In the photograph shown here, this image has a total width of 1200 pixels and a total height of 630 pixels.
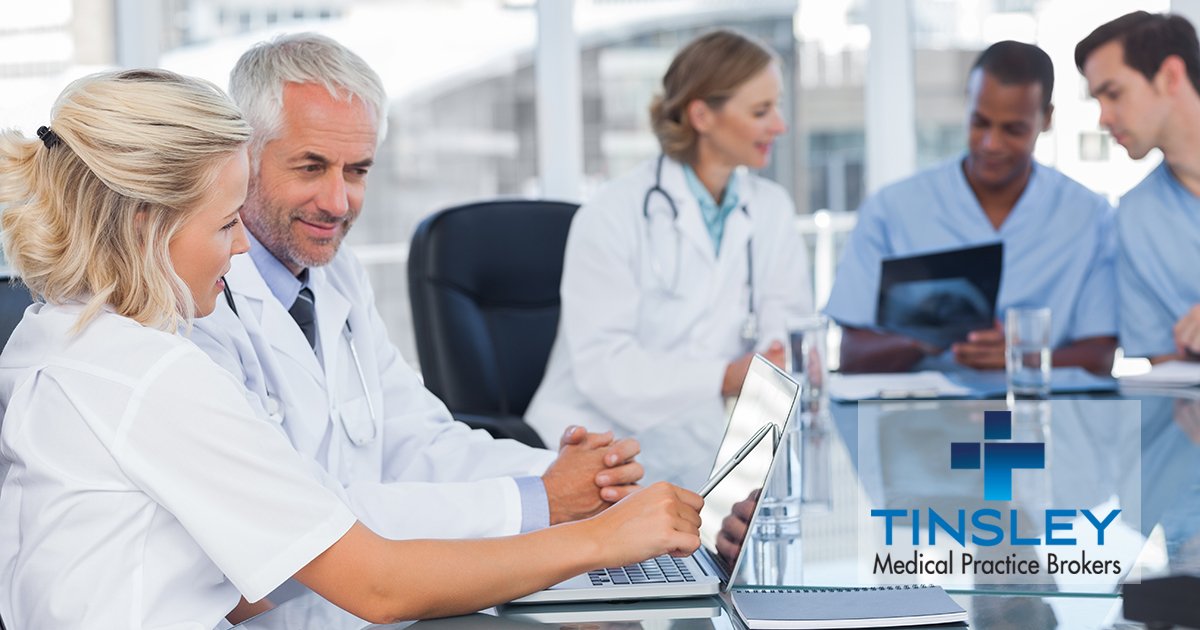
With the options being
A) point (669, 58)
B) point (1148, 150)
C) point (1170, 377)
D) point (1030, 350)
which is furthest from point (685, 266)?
point (669, 58)

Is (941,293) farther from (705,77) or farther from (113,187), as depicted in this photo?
(113,187)

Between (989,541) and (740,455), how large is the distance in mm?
275

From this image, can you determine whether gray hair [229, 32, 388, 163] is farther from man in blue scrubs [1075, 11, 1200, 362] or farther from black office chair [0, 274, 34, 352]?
man in blue scrubs [1075, 11, 1200, 362]

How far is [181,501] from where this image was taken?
975 millimetres

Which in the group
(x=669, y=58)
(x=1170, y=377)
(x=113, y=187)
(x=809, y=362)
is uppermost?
(x=669, y=58)

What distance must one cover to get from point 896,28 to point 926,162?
41 cm

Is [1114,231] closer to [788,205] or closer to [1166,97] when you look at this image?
[1166,97]

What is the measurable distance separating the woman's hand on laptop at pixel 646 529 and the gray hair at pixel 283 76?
0.76 m

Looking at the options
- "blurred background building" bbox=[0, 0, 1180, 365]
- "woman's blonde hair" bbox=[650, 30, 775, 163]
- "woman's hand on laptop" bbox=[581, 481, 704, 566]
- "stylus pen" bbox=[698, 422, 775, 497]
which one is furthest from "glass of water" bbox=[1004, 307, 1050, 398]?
"blurred background building" bbox=[0, 0, 1180, 365]

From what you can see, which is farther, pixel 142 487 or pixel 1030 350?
pixel 1030 350

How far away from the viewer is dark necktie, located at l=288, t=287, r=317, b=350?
1612mm

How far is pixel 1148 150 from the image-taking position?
2623mm

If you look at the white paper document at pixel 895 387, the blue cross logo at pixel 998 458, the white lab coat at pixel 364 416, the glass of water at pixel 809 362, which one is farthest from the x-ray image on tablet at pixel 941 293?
the white lab coat at pixel 364 416

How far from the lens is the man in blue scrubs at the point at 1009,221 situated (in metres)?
2.65
